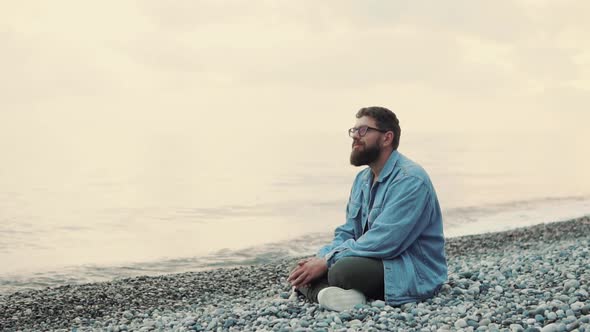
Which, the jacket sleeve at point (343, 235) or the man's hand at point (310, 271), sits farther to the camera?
the jacket sleeve at point (343, 235)

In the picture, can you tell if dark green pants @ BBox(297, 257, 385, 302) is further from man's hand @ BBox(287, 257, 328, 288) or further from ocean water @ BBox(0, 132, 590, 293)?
ocean water @ BBox(0, 132, 590, 293)

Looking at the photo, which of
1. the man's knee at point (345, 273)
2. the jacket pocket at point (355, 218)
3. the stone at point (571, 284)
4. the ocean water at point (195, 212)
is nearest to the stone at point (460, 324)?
the man's knee at point (345, 273)

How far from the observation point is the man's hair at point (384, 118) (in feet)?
23.4

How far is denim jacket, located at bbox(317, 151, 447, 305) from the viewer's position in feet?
22.2

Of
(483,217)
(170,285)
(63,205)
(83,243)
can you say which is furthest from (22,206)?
(170,285)

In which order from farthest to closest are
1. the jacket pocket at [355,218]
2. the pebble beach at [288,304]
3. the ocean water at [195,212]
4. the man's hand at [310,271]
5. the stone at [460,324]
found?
1. the ocean water at [195,212]
2. the jacket pocket at [355,218]
3. the man's hand at [310,271]
4. the pebble beach at [288,304]
5. the stone at [460,324]

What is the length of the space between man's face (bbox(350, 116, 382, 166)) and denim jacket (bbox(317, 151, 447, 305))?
0.17 m

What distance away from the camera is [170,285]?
38.4ft

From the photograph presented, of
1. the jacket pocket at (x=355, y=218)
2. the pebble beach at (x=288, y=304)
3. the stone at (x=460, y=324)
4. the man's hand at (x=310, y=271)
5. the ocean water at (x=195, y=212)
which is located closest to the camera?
the stone at (x=460, y=324)

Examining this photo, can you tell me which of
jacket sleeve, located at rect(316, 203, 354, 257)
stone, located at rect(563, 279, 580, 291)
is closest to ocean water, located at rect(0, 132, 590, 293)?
jacket sleeve, located at rect(316, 203, 354, 257)

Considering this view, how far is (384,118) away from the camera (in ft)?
23.4

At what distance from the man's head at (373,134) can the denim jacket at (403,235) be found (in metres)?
0.15

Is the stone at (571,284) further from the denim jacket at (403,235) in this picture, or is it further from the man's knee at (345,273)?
the man's knee at (345,273)

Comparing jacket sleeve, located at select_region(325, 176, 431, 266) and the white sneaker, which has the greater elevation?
jacket sleeve, located at select_region(325, 176, 431, 266)
